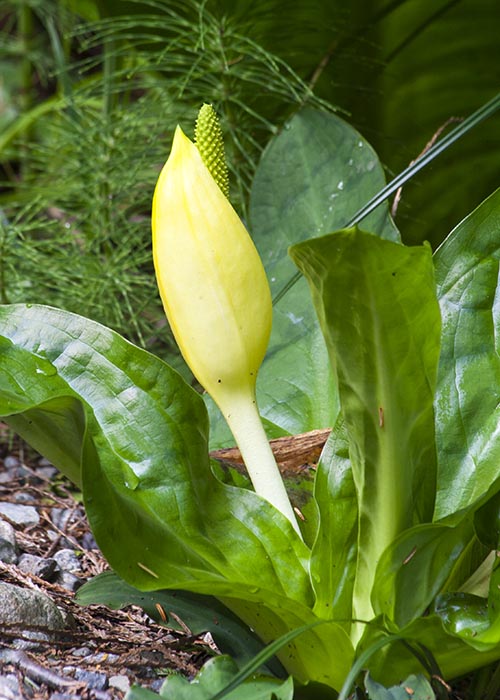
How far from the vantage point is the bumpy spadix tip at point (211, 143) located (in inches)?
25.7

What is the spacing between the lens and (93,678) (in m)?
0.65

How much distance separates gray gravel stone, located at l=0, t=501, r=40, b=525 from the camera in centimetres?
100

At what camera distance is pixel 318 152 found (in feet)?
3.34

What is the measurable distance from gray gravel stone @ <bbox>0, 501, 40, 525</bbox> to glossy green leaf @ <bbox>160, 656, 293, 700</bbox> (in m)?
0.47

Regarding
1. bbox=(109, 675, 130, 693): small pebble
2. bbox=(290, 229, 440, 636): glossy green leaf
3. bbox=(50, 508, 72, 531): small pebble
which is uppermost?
bbox=(290, 229, 440, 636): glossy green leaf

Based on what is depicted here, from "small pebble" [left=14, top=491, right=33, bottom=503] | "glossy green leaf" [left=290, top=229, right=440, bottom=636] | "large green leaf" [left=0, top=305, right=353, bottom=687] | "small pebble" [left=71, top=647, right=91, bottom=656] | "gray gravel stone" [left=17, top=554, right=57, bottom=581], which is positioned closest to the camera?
"glossy green leaf" [left=290, top=229, right=440, bottom=636]

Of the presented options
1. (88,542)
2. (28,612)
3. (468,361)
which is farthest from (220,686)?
(88,542)

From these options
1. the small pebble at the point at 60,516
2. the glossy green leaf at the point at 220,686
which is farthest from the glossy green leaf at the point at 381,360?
the small pebble at the point at 60,516

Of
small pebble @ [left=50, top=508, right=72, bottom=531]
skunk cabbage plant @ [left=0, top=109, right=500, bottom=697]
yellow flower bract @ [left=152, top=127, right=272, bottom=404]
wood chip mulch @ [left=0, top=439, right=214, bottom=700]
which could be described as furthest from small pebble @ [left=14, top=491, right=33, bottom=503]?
yellow flower bract @ [left=152, top=127, right=272, bottom=404]

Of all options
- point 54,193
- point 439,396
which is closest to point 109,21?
point 54,193

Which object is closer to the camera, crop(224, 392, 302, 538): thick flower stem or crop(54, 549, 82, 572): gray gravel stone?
crop(224, 392, 302, 538): thick flower stem

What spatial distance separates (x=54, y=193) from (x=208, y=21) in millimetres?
507

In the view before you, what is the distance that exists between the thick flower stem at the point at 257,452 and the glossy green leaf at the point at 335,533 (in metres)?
0.04

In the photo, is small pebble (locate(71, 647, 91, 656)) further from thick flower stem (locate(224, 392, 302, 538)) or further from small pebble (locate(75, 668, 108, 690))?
thick flower stem (locate(224, 392, 302, 538))
